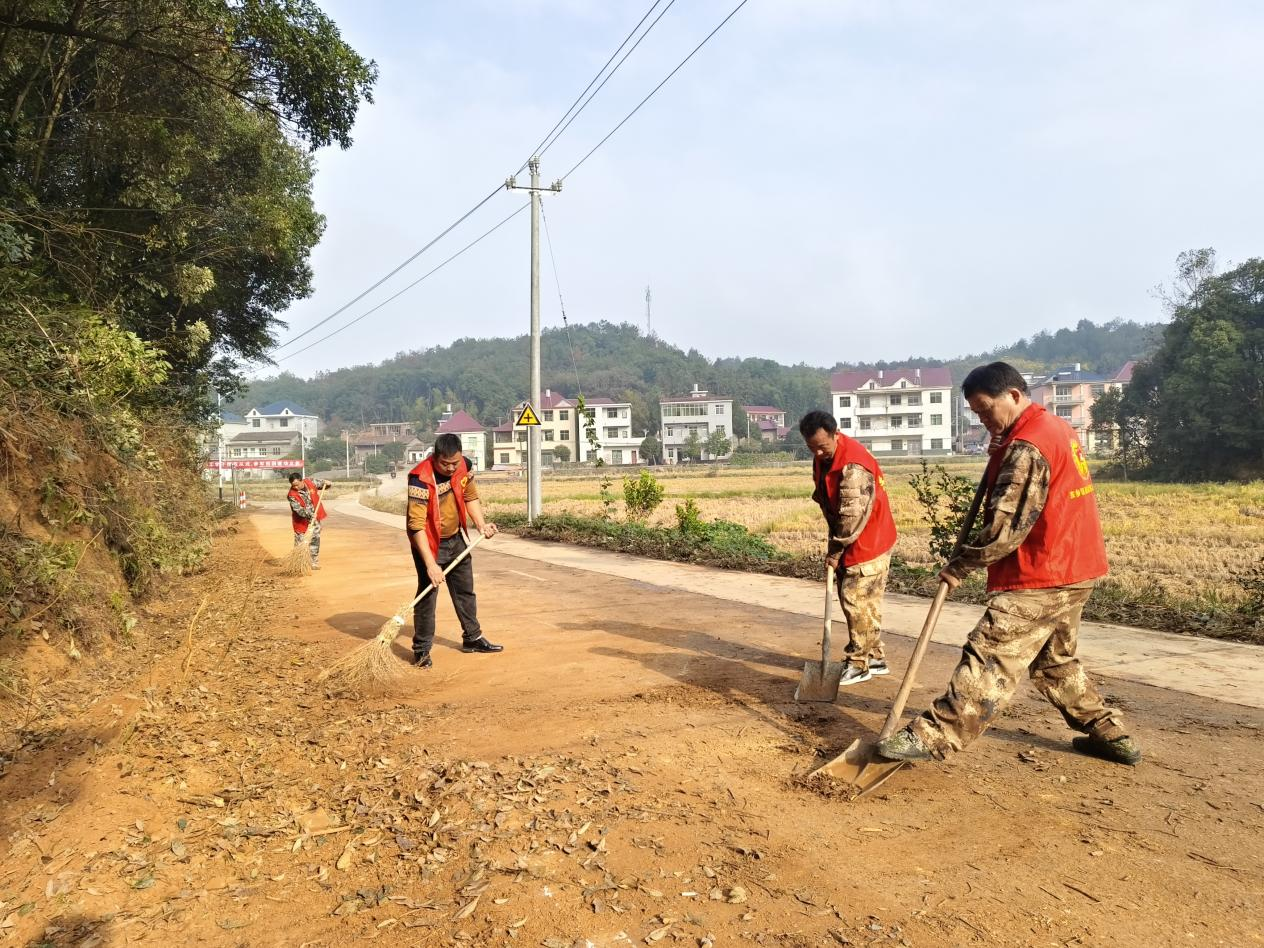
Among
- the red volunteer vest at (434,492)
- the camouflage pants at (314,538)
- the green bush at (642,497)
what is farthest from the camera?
the green bush at (642,497)

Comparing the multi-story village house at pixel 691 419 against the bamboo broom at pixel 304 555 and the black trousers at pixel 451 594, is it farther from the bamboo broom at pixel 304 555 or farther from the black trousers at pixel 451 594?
the black trousers at pixel 451 594

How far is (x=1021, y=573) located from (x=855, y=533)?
1.69 m

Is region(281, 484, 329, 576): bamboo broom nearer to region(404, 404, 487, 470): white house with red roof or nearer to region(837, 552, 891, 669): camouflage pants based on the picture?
region(837, 552, 891, 669): camouflage pants

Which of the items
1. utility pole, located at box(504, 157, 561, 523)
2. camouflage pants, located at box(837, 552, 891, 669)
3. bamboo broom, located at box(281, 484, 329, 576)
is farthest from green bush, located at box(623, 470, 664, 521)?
camouflage pants, located at box(837, 552, 891, 669)

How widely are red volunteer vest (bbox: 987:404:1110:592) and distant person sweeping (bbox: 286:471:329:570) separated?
11.1m

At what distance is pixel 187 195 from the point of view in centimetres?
1455

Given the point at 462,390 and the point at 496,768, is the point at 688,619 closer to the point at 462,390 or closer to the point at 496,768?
the point at 496,768

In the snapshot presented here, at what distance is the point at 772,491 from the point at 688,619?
111 ft

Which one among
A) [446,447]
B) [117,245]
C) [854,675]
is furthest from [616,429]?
[854,675]

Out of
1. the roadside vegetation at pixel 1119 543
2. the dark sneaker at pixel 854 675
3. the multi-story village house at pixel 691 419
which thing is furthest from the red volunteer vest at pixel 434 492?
the multi-story village house at pixel 691 419

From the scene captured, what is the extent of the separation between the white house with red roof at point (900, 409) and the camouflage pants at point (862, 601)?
8225 centimetres

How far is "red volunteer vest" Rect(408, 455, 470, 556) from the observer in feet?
22.7

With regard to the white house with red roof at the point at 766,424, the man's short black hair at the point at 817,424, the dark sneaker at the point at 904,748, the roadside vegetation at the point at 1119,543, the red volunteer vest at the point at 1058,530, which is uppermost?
the white house with red roof at the point at 766,424

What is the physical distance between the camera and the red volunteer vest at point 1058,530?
4047mm
